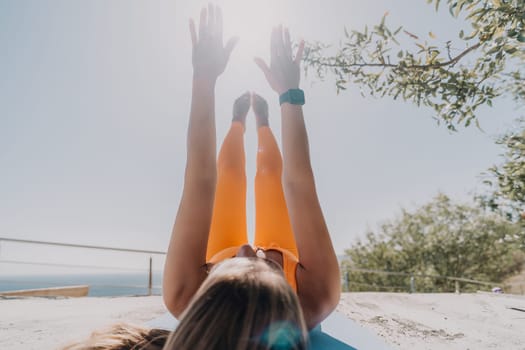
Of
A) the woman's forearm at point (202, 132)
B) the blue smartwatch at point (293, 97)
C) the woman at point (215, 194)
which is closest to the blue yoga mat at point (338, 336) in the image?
the woman at point (215, 194)

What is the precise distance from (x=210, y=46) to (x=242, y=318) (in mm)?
1365

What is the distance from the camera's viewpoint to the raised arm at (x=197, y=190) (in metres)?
1.27

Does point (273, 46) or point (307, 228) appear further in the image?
point (273, 46)

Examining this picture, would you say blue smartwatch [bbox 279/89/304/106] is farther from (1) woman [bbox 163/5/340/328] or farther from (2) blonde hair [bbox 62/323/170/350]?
(2) blonde hair [bbox 62/323/170/350]

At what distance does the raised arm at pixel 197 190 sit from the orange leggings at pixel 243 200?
579 millimetres

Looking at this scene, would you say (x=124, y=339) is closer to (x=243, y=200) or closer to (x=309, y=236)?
(x=309, y=236)

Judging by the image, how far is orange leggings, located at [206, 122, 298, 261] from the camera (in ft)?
6.64

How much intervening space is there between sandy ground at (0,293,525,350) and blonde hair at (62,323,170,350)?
1225 millimetres

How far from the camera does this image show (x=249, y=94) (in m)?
2.82

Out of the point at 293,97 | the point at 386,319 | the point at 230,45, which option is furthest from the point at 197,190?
the point at 386,319

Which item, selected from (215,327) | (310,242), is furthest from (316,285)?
(215,327)

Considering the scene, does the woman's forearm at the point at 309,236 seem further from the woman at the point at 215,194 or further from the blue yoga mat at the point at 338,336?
the blue yoga mat at the point at 338,336

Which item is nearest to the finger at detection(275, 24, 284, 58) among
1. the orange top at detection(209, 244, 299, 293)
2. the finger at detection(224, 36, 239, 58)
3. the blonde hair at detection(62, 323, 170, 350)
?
the finger at detection(224, 36, 239, 58)

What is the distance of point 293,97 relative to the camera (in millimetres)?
1604
